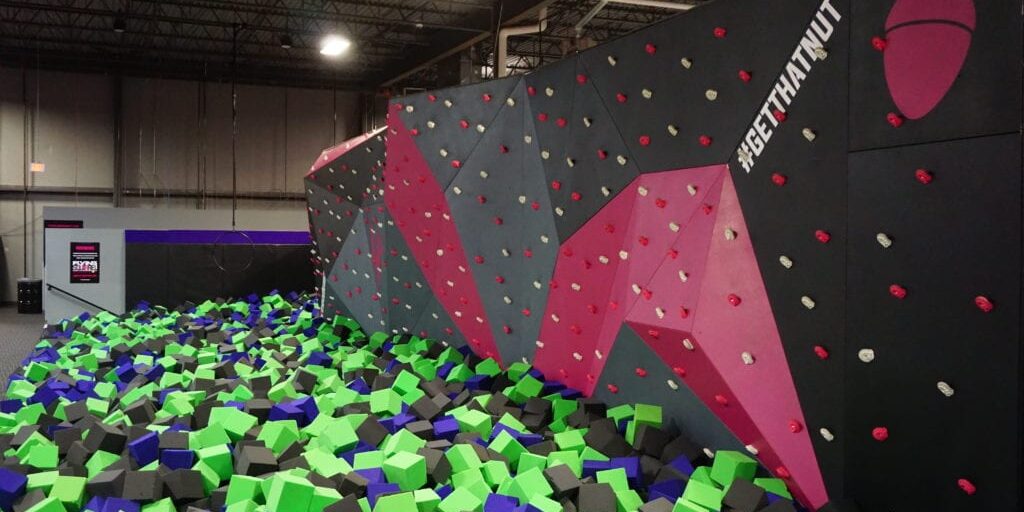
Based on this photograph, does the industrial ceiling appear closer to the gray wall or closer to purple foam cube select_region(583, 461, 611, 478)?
the gray wall

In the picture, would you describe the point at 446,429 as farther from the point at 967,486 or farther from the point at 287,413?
the point at 967,486

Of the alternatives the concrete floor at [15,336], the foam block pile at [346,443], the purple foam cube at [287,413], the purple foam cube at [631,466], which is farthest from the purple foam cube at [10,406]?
the purple foam cube at [631,466]

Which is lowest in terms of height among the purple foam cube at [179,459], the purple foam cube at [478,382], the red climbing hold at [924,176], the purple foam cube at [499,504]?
the purple foam cube at [179,459]

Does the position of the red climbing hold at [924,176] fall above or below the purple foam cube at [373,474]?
above

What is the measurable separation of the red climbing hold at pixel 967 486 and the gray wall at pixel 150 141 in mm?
14135

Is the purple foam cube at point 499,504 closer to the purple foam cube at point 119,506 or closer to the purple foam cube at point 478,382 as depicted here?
the purple foam cube at point 119,506

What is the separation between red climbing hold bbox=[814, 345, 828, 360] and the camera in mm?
2437

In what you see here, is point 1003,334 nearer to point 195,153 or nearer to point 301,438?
point 301,438

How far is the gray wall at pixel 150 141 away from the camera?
1334 cm

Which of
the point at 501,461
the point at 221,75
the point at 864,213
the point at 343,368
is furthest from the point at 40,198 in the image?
the point at 864,213

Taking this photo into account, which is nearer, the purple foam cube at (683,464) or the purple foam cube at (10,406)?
the purple foam cube at (683,464)

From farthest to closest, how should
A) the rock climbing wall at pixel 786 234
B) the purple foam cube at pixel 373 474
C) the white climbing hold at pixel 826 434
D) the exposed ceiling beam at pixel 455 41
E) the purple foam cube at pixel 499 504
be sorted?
the exposed ceiling beam at pixel 455 41, the purple foam cube at pixel 373 474, the purple foam cube at pixel 499 504, the white climbing hold at pixel 826 434, the rock climbing wall at pixel 786 234

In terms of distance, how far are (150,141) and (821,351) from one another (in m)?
14.1

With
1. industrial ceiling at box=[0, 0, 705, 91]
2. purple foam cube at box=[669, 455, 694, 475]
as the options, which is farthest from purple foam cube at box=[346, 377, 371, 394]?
industrial ceiling at box=[0, 0, 705, 91]
